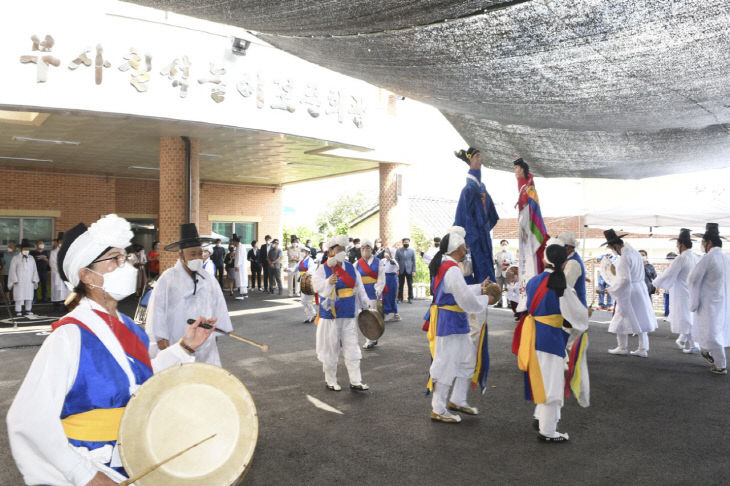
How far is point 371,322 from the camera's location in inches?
291

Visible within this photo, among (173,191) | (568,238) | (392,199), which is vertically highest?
(392,199)

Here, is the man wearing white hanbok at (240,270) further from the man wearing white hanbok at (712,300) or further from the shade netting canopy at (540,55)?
the shade netting canopy at (540,55)

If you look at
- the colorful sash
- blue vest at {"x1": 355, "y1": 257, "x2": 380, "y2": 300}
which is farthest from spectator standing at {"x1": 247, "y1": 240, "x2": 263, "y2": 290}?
the colorful sash

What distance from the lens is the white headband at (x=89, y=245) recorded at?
215 cm

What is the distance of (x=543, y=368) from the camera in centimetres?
478

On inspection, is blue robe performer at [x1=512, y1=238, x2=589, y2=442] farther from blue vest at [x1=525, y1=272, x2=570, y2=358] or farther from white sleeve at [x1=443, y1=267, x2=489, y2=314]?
white sleeve at [x1=443, y1=267, x2=489, y2=314]

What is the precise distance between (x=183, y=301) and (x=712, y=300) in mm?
7491

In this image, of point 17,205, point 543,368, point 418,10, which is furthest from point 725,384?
point 17,205

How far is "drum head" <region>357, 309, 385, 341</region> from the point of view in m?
7.33

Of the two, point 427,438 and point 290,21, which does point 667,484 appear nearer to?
point 427,438

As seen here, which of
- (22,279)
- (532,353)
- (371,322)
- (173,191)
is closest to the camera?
(532,353)

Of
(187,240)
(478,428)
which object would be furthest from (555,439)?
(187,240)

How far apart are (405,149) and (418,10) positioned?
1443cm

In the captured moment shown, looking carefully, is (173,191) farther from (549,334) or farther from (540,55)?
(540,55)
